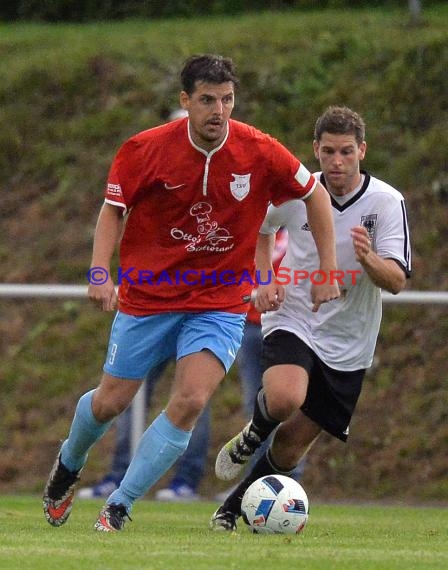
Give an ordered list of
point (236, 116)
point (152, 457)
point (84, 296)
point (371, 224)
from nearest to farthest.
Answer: point (152, 457) → point (371, 224) → point (84, 296) → point (236, 116)

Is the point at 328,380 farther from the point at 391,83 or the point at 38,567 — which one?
the point at 391,83

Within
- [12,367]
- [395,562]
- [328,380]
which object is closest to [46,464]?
[12,367]

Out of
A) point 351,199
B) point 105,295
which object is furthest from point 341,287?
point 105,295

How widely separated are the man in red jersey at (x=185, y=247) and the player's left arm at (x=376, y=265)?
144 mm

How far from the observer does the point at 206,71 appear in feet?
23.2

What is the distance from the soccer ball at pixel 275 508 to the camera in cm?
736

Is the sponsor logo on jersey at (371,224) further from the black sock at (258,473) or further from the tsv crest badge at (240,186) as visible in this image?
the black sock at (258,473)

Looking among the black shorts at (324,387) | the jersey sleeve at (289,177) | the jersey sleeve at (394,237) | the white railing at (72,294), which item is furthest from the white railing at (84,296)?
the jersey sleeve at (289,177)

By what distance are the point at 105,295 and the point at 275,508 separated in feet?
4.68

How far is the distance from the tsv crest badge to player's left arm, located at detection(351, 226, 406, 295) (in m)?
0.58

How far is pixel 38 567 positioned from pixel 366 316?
2.90 meters

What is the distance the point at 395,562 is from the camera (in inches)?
241

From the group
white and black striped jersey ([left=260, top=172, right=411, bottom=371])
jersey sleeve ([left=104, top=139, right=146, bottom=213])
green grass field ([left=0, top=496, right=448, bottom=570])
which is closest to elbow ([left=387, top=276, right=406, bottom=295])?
Answer: white and black striped jersey ([left=260, top=172, right=411, bottom=371])

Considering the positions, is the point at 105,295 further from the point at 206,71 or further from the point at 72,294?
the point at 72,294
